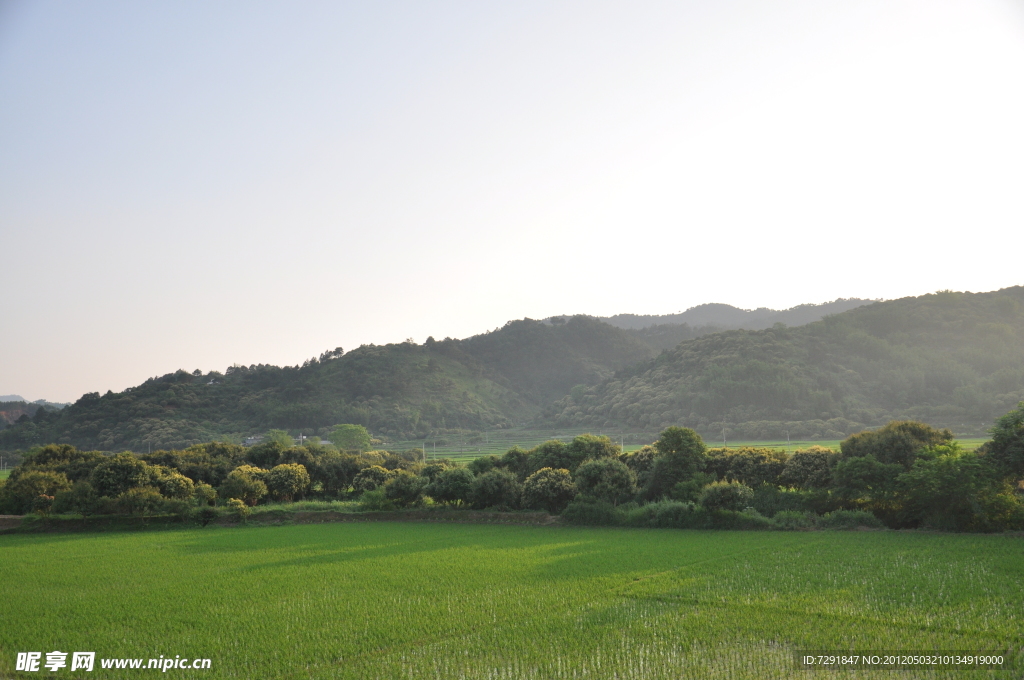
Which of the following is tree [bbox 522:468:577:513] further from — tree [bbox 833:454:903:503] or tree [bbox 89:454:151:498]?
tree [bbox 89:454:151:498]

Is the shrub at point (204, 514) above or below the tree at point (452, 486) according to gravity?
below

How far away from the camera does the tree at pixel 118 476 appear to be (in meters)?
37.6

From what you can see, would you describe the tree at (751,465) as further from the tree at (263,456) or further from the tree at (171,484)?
the tree at (263,456)

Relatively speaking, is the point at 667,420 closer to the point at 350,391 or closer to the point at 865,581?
the point at 350,391

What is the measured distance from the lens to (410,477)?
135ft

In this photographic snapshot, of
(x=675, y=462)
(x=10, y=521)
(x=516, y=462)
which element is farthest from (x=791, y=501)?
(x=10, y=521)

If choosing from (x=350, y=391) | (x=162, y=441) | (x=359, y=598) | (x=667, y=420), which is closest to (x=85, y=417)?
(x=162, y=441)

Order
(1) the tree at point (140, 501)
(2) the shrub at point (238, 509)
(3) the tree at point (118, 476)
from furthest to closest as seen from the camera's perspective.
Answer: (2) the shrub at point (238, 509) < (3) the tree at point (118, 476) < (1) the tree at point (140, 501)

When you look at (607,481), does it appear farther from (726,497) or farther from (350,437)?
(350,437)

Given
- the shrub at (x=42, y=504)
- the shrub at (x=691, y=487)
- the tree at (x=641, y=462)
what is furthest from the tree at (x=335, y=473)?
the shrub at (x=691, y=487)

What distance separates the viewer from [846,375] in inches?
3563

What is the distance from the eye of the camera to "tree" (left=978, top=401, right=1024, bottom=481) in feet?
80.4

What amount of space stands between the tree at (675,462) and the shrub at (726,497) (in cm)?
464

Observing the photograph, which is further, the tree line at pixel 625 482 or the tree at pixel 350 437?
the tree at pixel 350 437
